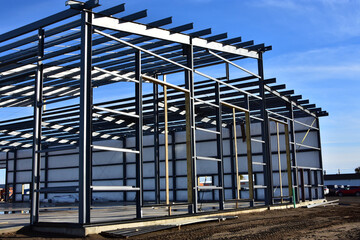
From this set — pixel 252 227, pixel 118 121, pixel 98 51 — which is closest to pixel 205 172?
pixel 118 121

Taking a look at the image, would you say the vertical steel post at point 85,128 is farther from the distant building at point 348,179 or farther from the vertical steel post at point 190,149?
the distant building at point 348,179

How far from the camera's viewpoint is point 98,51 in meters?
15.7

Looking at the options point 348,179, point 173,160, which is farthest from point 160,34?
point 348,179

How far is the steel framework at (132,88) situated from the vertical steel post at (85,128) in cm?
2

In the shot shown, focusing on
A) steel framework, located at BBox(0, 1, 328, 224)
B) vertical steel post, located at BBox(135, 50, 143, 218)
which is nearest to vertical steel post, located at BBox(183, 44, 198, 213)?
steel framework, located at BBox(0, 1, 328, 224)

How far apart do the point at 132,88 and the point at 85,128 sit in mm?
9677

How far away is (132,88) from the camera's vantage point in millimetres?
19672

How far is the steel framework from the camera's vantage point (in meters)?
10.9

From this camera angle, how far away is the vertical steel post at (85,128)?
32.2ft

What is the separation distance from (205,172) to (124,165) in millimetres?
6816

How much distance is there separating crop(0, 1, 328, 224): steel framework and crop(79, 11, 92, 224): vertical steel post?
0.08 feet

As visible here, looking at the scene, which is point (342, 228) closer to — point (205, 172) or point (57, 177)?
point (205, 172)

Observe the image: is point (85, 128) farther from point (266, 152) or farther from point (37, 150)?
point (266, 152)

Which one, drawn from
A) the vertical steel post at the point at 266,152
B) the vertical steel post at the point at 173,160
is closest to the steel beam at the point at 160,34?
the vertical steel post at the point at 266,152
